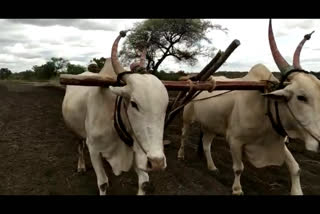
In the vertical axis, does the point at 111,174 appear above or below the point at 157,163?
below

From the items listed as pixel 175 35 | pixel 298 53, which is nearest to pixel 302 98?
pixel 298 53

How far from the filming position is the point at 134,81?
3.42m

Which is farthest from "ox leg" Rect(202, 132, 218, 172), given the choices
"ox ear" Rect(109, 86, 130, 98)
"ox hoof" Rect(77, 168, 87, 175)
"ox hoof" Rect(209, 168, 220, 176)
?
"ox ear" Rect(109, 86, 130, 98)

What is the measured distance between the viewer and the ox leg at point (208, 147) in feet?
20.9

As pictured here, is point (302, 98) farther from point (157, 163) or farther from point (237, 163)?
point (157, 163)

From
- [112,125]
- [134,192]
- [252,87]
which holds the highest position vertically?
[252,87]

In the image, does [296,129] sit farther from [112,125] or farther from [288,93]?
[112,125]

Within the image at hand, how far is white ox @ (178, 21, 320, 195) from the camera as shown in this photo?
414 centimetres

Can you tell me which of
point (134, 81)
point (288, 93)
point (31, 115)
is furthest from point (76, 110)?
point (31, 115)

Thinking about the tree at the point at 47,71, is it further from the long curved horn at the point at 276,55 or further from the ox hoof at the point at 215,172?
the long curved horn at the point at 276,55

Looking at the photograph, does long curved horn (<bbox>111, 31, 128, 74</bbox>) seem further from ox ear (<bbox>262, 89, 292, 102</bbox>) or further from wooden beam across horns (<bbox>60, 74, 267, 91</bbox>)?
ox ear (<bbox>262, 89, 292, 102</bbox>)

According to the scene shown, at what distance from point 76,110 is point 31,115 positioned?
5879mm

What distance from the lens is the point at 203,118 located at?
6191mm

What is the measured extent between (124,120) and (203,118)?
8.44 feet
